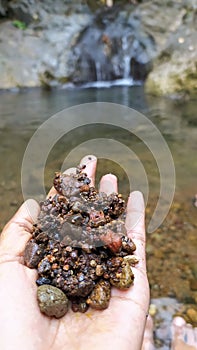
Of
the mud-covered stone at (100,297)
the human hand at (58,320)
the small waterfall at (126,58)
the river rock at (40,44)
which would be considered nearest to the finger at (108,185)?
the human hand at (58,320)

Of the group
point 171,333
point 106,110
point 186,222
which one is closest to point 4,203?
point 186,222

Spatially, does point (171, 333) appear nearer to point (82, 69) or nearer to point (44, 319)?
A: point (44, 319)

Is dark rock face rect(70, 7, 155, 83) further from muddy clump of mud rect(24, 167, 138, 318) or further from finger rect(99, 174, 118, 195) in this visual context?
muddy clump of mud rect(24, 167, 138, 318)

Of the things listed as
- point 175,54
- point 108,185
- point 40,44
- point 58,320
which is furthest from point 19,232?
point 40,44

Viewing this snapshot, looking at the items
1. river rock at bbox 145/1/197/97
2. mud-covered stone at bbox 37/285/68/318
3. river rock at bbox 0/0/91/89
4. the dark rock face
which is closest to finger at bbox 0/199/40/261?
mud-covered stone at bbox 37/285/68/318

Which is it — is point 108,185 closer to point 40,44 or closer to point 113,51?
point 113,51

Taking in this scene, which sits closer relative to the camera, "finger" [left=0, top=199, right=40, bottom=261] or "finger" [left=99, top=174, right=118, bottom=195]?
A: "finger" [left=0, top=199, right=40, bottom=261]
